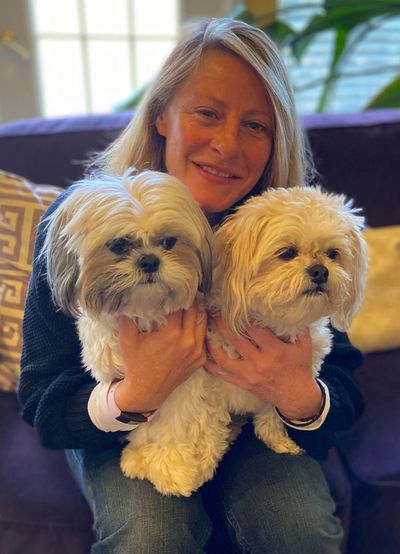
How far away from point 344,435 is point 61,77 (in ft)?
6.82

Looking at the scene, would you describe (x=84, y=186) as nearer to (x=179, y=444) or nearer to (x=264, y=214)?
(x=264, y=214)

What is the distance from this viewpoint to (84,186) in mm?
907

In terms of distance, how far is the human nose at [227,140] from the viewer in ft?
3.67

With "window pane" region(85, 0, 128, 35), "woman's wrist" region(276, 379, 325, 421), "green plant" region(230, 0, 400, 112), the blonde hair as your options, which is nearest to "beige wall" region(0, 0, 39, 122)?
"window pane" region(85, 0, 128, 35)

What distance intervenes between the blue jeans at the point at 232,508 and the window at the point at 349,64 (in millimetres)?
2082

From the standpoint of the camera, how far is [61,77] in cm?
257

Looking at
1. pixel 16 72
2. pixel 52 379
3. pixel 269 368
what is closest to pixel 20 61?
pixel 16 72

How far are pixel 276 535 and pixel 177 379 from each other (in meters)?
0.36

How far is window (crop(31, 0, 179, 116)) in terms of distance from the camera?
2461 millimetres

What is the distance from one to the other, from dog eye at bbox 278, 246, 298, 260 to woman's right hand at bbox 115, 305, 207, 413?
197 mm

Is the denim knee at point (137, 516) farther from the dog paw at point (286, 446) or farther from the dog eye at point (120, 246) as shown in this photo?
the dog eye at point (120, 246)

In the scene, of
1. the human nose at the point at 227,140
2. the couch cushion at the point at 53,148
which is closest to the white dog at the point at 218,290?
the human nose at the point at 227,140

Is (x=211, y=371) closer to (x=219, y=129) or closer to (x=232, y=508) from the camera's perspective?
(x=232, y=508)

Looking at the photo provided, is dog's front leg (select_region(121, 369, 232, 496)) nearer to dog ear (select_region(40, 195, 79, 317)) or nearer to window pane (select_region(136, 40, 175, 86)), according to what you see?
dog ear (select_region(40, 195, 79, 317))
